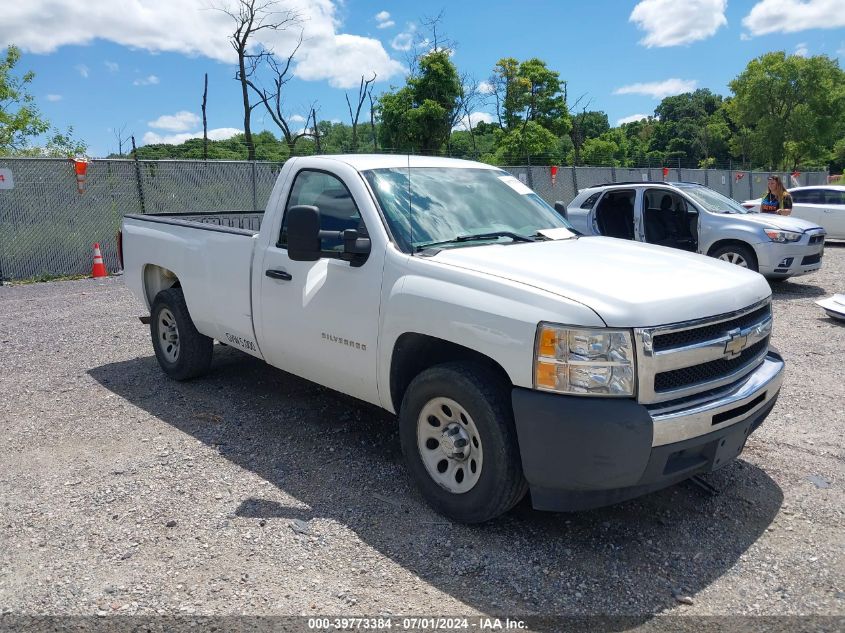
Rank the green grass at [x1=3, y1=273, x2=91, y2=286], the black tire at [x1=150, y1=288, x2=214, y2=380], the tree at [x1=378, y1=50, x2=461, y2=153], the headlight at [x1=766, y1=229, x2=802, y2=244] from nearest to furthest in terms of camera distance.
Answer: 1. the black tire at [x1=150, y1=288, x2=214, y2=380]
2. the headlight at [x1=766, y1=229, x2=802, y2=244]
3. the green grass at [x1=3, y1=273, x2=91, y2=286]
4. the tree at [x1=378, y1=50, x2=461, y2=153]

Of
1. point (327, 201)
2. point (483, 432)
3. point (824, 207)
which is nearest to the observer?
point (483, 432)

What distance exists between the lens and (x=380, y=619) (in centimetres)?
299

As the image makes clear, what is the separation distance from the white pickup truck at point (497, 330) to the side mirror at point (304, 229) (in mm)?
11

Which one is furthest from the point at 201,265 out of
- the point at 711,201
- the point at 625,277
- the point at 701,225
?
the point at 711,201

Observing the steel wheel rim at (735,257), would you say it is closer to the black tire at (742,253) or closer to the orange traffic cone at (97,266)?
the black tire at (742,253)

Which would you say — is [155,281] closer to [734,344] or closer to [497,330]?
[497,330]

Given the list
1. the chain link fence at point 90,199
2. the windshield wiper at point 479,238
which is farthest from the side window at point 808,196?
the windshield wiper at point 479,238

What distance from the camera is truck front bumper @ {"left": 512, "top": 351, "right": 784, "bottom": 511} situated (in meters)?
3.07

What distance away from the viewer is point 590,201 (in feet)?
38.4

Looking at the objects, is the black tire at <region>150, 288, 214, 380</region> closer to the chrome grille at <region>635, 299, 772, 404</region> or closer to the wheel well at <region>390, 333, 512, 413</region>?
the wheel well at <region>390, 333, 512, 413</region>

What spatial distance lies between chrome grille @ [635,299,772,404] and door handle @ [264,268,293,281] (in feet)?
7.88

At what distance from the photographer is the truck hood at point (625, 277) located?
3174 mm

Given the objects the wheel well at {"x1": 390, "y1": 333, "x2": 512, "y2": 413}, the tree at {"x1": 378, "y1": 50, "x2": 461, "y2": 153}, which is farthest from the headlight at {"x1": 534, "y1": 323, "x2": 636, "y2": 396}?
the tree at {"x1": 378, "y1": 50, "x2": 461, "y2": 153}

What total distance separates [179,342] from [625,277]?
4061mm
